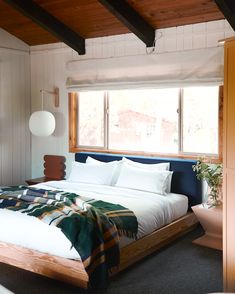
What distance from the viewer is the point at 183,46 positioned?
5047mm

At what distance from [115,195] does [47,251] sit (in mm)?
1366

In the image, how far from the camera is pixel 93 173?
5.39 m

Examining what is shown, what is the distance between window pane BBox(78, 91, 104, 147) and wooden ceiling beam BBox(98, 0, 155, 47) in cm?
123

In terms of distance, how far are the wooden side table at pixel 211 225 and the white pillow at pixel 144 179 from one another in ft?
1.91

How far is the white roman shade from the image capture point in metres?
4.82

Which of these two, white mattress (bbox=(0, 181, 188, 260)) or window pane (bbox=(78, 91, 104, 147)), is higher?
window pane (bbox=(78, 91, 104, 147))

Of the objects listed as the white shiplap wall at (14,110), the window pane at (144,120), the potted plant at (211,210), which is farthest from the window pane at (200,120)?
the white shiplap wall at (14,110)

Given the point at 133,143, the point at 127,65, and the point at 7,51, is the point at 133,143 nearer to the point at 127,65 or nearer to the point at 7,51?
the point at 127,65

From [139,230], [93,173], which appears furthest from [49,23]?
[139,230]

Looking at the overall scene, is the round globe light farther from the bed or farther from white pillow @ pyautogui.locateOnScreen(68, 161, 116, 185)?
white pillow @ pyautogui.locateOnScreen(68, 161, 116, 185)

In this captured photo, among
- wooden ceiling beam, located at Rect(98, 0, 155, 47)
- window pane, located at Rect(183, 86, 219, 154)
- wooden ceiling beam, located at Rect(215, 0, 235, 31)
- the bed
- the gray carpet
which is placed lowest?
the gray carpet

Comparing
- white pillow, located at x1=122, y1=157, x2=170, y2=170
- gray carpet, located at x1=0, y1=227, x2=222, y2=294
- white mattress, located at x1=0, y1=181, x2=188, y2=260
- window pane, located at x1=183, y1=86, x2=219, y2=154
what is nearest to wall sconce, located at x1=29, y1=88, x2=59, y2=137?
white mattress, located at x1=0, y1=181, x2=188, y2=260

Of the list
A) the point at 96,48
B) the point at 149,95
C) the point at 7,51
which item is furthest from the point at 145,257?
the point at 7,51

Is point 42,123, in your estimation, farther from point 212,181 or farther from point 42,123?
point 212,181
